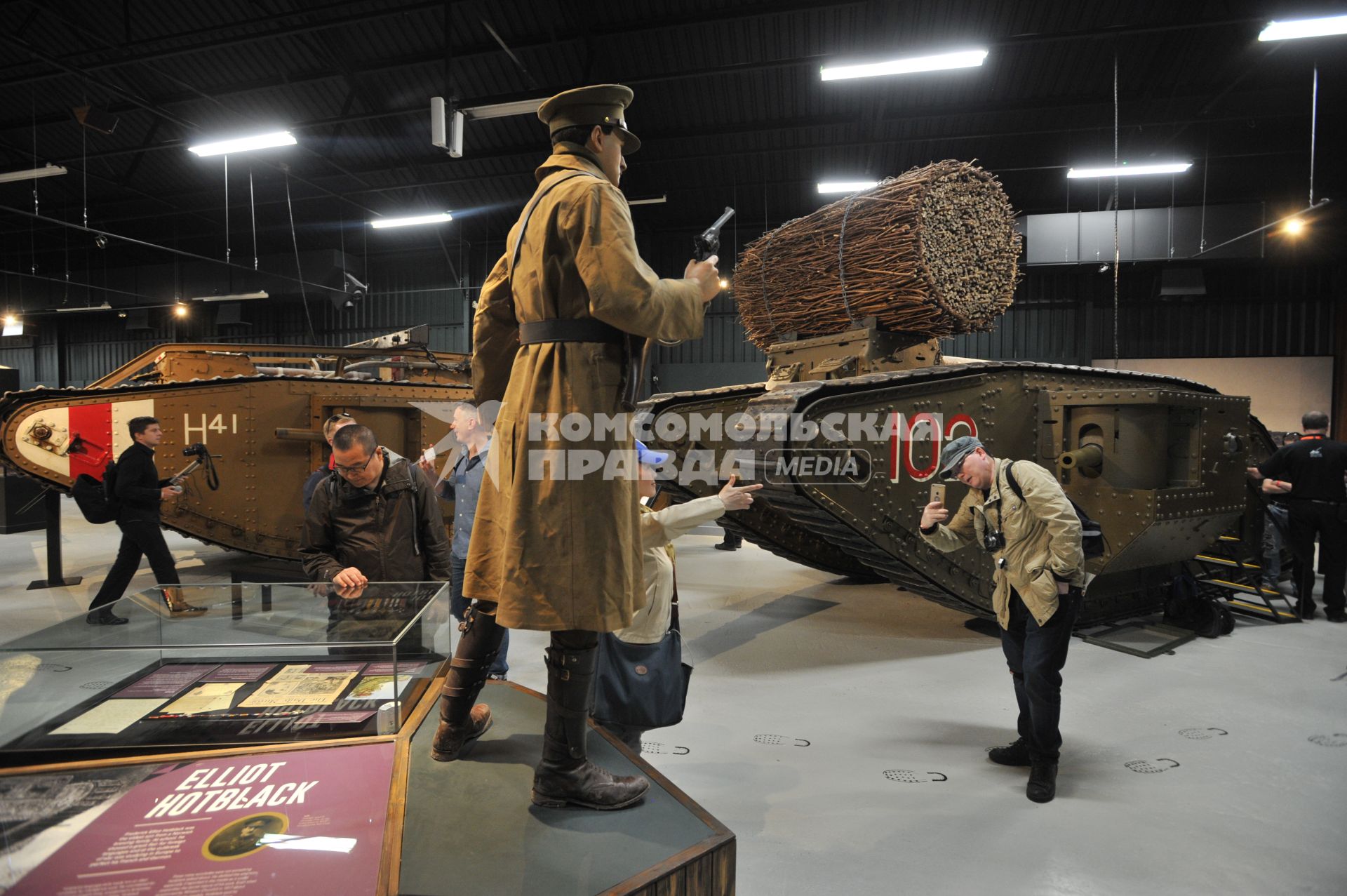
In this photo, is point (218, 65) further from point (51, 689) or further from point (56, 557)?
point (51, 689)

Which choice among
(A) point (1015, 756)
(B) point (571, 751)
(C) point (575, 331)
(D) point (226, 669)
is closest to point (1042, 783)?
(A) point (1015, 756)

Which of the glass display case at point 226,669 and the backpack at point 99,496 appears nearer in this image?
the glass display case at point 226,669

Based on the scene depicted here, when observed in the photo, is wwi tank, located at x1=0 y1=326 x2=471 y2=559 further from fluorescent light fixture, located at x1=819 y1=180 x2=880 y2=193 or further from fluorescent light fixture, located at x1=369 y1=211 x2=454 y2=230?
fluorescent light fixture, located at x1=819 y1=180 x2=880 y2=193

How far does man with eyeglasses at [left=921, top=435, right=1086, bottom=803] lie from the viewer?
10.7ft

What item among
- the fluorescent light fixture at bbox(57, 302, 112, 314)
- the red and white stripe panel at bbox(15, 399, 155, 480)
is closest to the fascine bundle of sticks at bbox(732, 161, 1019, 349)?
the red and white stripe panel at bbox(15, 399, 155, 480)

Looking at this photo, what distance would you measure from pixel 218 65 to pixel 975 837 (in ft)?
49.2

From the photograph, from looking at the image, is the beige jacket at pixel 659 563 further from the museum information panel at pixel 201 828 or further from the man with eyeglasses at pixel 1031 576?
the man with eyeglasses at pixel 1031 576

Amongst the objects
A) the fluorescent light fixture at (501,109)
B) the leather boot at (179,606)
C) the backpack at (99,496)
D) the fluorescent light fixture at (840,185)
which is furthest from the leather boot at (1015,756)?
the fluorescent light fixture at (840,185)

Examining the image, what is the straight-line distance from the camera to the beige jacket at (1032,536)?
3.24 m

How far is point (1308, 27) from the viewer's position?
8.30 metres

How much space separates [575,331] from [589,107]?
26.1 inches

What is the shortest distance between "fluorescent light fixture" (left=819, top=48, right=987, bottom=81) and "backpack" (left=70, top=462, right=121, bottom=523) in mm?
8987

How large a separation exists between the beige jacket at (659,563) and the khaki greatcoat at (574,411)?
2.45 feet

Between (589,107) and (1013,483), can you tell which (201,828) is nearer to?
(589,107)
